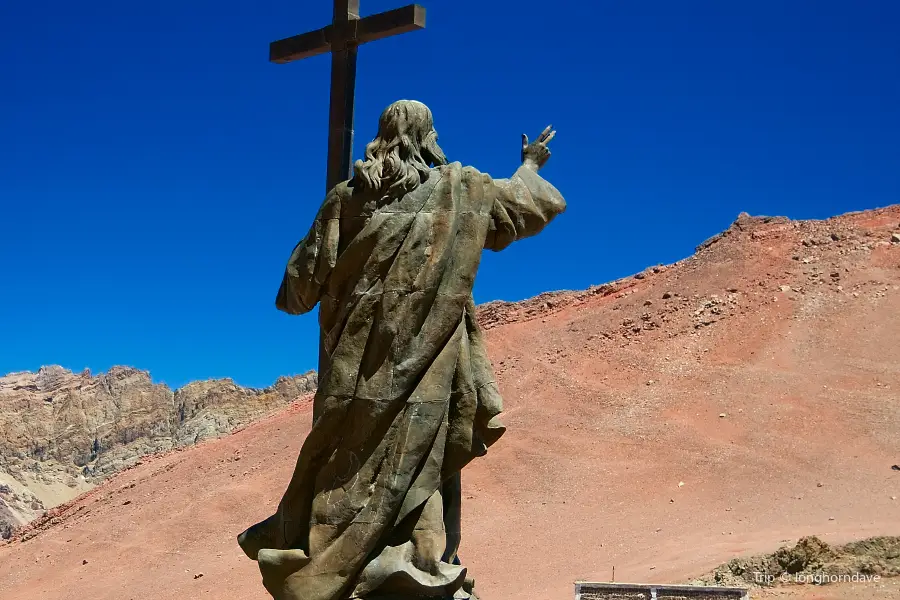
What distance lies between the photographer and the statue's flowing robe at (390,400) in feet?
18.1

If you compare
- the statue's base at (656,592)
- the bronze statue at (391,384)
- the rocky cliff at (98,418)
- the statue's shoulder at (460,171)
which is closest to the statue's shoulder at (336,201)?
the bronze statue at (391,384)

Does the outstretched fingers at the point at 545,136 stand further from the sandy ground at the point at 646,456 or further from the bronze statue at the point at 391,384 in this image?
the sandy ground at the point at 646,456

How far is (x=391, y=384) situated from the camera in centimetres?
555

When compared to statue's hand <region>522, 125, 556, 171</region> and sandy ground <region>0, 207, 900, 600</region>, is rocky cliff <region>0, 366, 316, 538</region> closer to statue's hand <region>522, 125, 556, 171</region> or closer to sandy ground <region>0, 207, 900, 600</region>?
sandy ground <region>0, 207, 900, 600</region>

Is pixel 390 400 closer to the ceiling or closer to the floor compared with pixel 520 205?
closer to the floor

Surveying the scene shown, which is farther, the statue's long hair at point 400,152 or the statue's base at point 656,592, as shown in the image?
the statue's base at point 656,592

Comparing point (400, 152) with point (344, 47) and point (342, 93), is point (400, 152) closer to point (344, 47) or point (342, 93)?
point (342, 93)

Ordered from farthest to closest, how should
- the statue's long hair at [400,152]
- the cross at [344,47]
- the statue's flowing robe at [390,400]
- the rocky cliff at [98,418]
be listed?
the rocky cliff at [98,418] < the cross at [344,47] < the statue's long hair at [400,152] < the statue's flowing robe at [390,400]

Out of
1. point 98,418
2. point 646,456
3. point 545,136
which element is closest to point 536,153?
point 545,136

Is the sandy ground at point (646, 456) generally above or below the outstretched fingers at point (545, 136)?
above

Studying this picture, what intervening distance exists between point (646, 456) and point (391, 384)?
67.4 feet

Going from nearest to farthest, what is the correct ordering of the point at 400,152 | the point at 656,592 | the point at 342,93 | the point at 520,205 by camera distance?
the point at 400,152 → the point at 520,205 → the point at 342,93 → the point at 656,592

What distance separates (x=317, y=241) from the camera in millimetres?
5863

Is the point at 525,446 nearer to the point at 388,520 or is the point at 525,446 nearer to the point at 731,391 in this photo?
the point at 731,391
